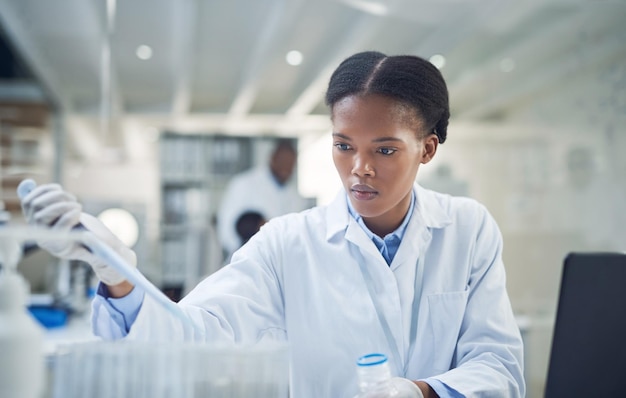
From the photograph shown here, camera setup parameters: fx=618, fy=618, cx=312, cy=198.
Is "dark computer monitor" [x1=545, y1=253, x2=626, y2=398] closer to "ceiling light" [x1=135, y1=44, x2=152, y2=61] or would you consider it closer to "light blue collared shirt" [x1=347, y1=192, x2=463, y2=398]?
"light blue collared shirt" [x1=347, y1=192, x2=463, y2=398]

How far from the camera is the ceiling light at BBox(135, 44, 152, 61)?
214 inches

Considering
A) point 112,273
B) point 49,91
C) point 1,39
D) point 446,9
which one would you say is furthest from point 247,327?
point 49,91

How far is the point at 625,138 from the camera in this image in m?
3.59

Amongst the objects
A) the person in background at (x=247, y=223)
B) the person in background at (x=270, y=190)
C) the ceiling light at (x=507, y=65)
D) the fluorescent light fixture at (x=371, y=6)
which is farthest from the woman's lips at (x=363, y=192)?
the ceiling light at (x=507, y=65)

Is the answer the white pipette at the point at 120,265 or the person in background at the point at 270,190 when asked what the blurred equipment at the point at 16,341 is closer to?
the white pipette at the point at 120,265

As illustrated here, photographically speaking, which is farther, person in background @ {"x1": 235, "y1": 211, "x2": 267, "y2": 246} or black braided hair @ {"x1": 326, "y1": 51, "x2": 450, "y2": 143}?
person in background @ {"x1": 235, "y1": 211, "x2": 267, "y2": 246}

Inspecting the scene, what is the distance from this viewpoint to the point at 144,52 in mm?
5578

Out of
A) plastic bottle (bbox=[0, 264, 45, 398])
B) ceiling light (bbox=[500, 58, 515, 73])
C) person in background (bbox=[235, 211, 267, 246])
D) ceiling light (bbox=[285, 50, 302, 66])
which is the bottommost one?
plastic bottle (bbox=[0, 264, 45, 398])

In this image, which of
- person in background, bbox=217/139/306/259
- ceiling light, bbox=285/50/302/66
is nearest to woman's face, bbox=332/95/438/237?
person in background, bbox=217/139/306/259

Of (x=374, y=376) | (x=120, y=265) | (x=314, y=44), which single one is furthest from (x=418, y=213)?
(x=314, y=44)

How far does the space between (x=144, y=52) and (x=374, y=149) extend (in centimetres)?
489

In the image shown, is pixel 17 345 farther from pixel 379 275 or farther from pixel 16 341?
pixel 379 275

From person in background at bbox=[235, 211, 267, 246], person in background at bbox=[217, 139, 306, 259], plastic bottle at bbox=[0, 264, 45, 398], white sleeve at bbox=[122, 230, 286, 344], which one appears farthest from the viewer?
person in background at bbox=[217, 139, 306, 259]

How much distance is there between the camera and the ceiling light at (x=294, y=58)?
18.6ft
